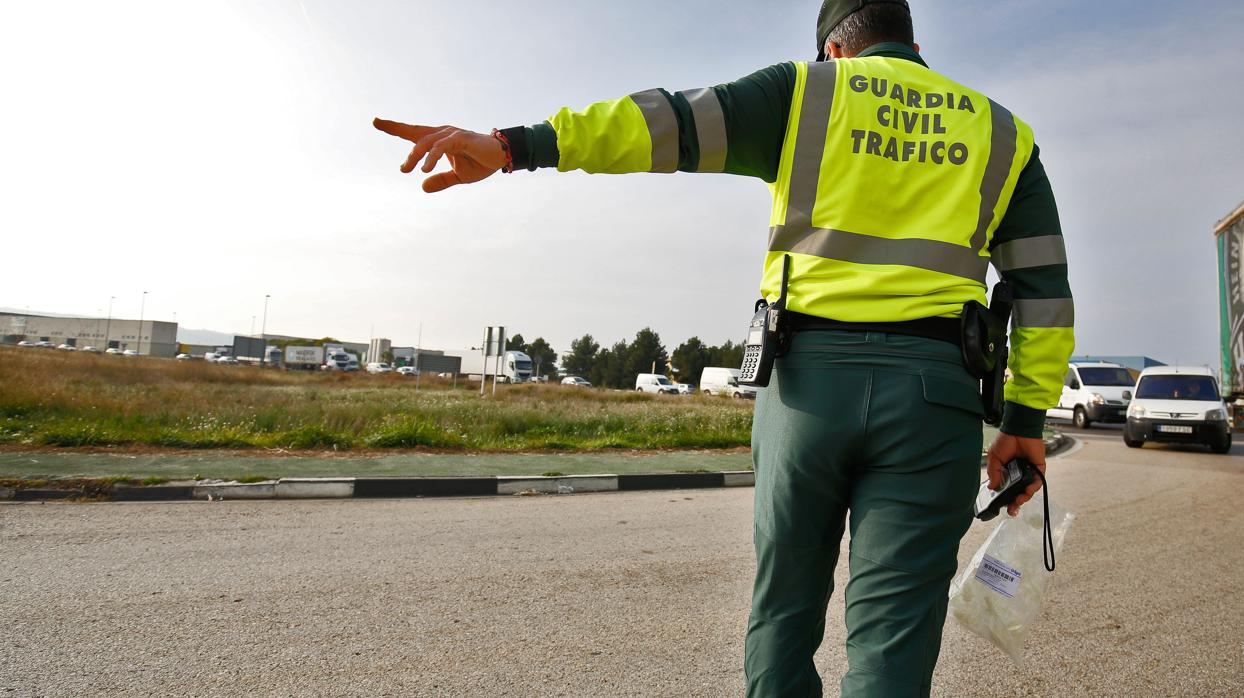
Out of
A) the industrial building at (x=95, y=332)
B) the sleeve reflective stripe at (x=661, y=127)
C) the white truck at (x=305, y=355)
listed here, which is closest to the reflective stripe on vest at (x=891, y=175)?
the sleeve reflective stripe at (x=661, y=127)

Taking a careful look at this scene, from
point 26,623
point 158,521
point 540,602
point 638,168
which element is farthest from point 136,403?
point 638,168

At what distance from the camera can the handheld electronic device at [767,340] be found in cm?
156

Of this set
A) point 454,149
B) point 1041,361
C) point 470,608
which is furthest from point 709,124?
point 470,608

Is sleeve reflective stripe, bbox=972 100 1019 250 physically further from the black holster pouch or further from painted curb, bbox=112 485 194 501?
painted curb, bbox=112 485 194 501

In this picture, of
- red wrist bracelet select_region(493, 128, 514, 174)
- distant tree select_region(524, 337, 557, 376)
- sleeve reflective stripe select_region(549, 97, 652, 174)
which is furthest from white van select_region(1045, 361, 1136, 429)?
distant tree select_region(524, 337, 557, 376)

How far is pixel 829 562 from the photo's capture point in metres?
1.58

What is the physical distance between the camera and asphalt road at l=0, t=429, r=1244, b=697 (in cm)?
A: 264

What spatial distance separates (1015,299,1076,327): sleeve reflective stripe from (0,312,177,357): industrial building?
4185 inches

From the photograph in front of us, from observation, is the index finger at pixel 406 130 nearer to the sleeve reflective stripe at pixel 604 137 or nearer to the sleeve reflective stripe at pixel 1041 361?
the sleeve reflective stripe at pixel 604 137

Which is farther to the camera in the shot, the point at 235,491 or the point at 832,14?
the point at 235,491

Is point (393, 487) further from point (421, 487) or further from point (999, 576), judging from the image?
point (999, 576)

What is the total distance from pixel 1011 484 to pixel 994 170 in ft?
2.62

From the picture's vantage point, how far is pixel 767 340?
156 cm

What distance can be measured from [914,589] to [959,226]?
0.79 meters
